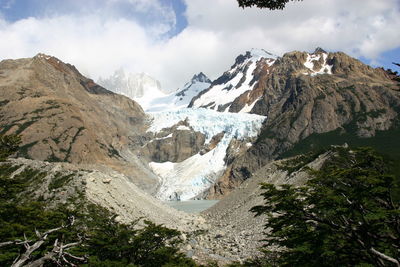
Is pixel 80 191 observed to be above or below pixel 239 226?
above

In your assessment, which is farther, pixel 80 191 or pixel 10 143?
pixel 80 191

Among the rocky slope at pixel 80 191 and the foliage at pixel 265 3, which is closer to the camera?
the foliage at pixel 265 3

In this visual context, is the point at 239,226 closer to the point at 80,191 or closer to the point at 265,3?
the point at 80,191

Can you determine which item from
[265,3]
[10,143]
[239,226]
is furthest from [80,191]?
[265,3]

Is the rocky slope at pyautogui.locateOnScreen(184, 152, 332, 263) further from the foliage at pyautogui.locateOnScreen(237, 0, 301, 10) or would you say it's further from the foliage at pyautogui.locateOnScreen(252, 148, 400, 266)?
the foliage at pyautogui.locateOnScreen(237, 0, 301, 10)

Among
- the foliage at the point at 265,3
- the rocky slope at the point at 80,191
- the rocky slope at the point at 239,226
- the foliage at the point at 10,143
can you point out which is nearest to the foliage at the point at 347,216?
the foliage at the point at 265,3

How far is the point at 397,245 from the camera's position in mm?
14445

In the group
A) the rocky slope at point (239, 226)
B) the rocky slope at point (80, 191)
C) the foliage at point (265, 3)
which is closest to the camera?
the foliage at point (265, 3)

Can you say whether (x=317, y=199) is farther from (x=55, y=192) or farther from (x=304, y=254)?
(x=55, y=192)

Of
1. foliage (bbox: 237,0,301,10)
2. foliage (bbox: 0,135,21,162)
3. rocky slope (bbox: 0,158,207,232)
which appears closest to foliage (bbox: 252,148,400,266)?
foliage (bbox: 237,0,301,10)

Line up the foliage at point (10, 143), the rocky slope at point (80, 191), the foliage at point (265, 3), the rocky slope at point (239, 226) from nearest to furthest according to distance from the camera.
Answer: the foliage at point (265, 3) < the foliage at point (10, 143) < the rocky slope at point (239, 226) < the rocky slope at point (80, 191)

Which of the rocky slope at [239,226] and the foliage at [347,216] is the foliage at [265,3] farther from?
the rocky slope at [239,226]

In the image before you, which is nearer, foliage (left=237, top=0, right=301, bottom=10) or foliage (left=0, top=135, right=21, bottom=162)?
foliage (left=237, top=0, right=301, bottom=10)

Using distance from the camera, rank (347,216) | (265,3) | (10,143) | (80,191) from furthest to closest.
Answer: (80,191), (10,143), (347,216), (265,3)
